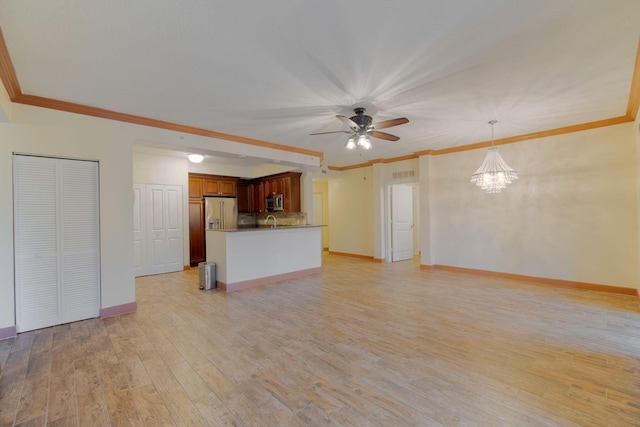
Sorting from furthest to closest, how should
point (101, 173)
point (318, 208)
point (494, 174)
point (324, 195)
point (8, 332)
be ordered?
point (324, 195), point (318, 208), point (494, 174), point (101, 173), point (8, 332)

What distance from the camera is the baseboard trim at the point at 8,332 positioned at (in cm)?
303

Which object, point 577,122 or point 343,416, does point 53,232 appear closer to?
point 343,416

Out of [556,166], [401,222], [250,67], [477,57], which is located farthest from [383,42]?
[401,222]

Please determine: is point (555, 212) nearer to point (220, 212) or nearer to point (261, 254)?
point (261, 254)

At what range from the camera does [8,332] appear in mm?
3061

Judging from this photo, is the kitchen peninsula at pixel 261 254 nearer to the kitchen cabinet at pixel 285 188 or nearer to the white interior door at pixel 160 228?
the kitchen cabinet at pixel 285 188

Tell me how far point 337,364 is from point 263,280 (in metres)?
3.05

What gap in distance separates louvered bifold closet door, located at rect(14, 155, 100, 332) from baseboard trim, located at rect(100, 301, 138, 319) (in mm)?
88

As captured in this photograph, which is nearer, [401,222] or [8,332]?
[8,332]

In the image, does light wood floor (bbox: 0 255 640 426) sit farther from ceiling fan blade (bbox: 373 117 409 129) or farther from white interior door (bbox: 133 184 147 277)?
ceiling fan blade (bbox: 373 117 409 129)

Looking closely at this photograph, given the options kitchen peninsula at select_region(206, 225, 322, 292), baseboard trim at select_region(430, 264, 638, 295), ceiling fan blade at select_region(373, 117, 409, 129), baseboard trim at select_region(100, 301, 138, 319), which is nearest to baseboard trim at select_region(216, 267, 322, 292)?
kitchen peninsula at select_region(206, 225, 322, 292)

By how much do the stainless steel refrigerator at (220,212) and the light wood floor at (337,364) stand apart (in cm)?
343

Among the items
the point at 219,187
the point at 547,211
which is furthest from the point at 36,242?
the point at 547,211

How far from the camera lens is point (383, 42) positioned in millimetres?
2279
